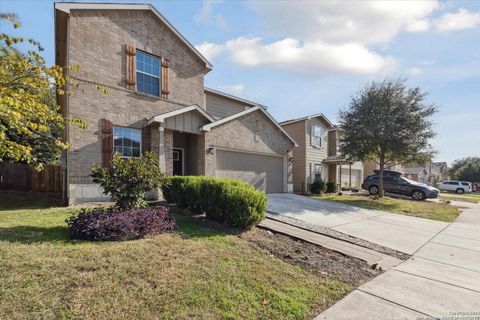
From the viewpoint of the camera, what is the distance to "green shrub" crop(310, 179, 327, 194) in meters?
19.6

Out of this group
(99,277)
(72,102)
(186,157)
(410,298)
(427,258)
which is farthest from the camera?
(186,157)

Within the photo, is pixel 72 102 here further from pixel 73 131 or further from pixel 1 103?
pixel 1 103

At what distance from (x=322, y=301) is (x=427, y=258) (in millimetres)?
3675

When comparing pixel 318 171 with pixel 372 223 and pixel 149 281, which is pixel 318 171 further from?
pixel 149 281

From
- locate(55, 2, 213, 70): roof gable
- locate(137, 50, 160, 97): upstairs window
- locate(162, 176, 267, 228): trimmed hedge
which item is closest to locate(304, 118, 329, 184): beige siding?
locate(55, 2, 213, 70): roof gable

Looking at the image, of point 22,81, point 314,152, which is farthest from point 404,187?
point 22,81

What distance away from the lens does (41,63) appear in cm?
397

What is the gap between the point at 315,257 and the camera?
5.73 m

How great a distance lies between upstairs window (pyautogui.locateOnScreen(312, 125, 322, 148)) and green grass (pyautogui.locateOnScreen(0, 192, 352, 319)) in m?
16.8

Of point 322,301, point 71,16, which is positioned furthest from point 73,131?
Answer: point 322,301

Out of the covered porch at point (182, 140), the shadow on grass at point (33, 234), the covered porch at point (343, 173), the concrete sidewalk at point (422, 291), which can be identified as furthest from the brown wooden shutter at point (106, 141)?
the covered porch at point (343, 173)

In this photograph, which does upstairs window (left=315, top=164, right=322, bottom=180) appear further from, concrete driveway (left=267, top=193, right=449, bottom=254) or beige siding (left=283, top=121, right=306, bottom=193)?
concrete driveway (left=267, top=193, right=449, bottom=254)

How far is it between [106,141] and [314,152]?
15.3m

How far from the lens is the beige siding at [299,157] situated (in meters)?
20.2
